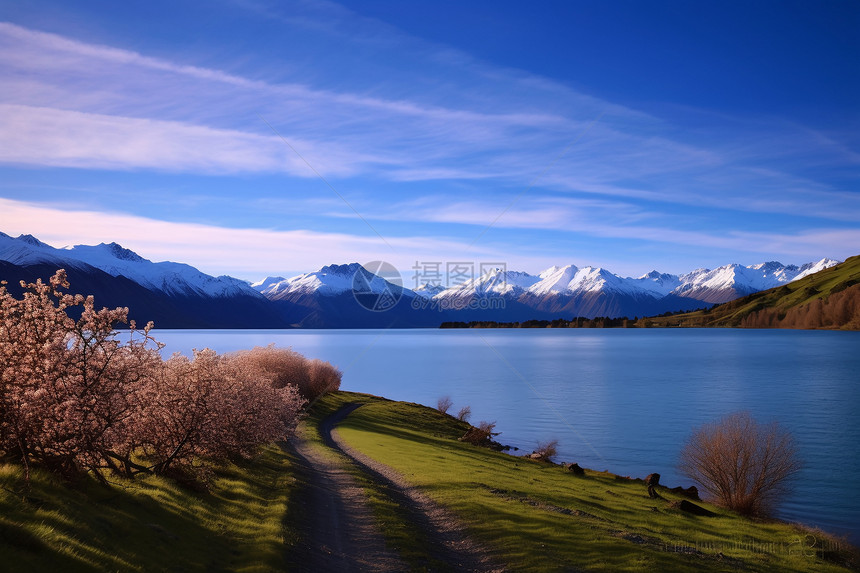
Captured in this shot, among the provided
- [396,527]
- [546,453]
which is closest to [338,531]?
[396,527]

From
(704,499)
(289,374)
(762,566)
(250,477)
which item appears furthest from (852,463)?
(289,374)

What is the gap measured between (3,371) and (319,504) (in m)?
14.4

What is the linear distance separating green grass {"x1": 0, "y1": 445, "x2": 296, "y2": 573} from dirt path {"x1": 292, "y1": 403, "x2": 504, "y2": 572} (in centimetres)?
169

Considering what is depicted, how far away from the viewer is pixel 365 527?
21.5m

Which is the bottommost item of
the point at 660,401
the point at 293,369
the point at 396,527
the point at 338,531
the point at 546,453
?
the point at 546,453

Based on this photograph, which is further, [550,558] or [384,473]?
[384,473]

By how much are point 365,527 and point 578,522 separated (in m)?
9.79

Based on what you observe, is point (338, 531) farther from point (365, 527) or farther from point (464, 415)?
point (464, 415)

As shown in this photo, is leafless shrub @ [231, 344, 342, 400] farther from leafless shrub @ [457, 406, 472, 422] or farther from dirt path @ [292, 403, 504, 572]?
dirt path @ [292, 403, 504, 572]

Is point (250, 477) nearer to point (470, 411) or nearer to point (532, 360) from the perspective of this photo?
point (470, 411)

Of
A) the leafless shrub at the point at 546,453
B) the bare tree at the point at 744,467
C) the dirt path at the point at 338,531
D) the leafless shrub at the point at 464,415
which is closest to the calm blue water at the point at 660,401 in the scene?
the leafless shrub at the point at 464,415

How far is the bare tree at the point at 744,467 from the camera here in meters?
34.3

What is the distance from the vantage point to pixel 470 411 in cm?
8131

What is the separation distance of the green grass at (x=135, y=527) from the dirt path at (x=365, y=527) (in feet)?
5.55
